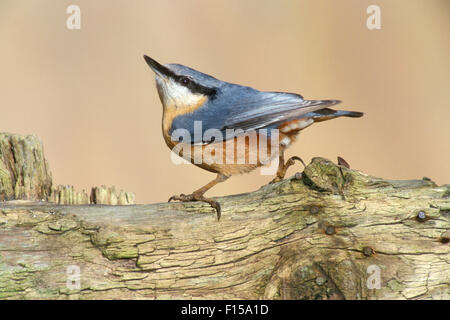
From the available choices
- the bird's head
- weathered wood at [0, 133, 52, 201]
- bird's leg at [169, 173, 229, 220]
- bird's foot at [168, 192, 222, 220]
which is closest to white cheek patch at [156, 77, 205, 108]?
the bird's head

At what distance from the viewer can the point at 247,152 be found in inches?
99.0

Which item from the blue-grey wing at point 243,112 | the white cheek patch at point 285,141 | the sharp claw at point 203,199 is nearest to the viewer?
the sharp claw at point 203,199

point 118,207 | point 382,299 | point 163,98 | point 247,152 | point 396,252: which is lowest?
point 382,299

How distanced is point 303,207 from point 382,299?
45cm

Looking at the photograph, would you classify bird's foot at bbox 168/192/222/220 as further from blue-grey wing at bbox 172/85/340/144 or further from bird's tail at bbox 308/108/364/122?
bird's tail at bbox 308/108/364/122

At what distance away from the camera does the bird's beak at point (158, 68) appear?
8.76 ft

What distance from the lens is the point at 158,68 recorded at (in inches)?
106

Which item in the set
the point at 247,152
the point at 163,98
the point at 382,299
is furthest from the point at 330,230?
the point at 163,98

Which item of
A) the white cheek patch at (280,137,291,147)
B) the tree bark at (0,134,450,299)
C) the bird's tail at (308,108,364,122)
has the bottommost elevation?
the tree bark at (0,134,450,299)

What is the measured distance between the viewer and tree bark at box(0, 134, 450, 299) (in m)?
1.81

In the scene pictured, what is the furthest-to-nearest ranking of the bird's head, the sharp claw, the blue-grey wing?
the bird's head
the blue-grey wing
the sharp claw

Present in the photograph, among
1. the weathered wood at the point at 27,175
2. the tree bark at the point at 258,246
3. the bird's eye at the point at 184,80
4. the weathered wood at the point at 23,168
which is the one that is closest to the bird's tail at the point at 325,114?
the tree bark at the point at 258,246

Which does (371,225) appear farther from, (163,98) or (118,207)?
(163,98)

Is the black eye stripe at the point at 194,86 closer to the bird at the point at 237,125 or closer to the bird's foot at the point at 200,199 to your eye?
the bird at the point at 237,125
